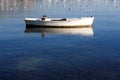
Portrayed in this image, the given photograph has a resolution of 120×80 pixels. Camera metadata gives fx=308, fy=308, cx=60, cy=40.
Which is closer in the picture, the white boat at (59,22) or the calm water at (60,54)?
the calm water at (60,54)

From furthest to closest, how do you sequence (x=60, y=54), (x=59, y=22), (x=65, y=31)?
(x=59, y=22), (x=65, y=31), (x=60, y=54)

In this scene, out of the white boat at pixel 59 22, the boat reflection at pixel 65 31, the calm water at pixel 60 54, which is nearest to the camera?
the calm water at pixel 60 54

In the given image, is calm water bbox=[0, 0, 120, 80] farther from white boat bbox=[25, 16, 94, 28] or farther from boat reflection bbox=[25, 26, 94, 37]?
white boat bbox=[25, 16, 94, 28]

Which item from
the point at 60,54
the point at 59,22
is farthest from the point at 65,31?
the point at 60,54

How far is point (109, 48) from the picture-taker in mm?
37219

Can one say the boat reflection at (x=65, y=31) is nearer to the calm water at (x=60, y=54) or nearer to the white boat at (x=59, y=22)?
the calm water at (x=60, y=54)

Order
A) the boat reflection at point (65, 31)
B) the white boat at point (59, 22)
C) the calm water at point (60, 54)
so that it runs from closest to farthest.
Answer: the calm water at point (60, 54)
the boat reflection at point (65, 31)
the white boat at point (59, 22)

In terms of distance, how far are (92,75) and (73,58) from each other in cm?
639

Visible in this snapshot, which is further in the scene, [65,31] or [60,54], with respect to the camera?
[65,31]

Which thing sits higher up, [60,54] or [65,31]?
[65,31]

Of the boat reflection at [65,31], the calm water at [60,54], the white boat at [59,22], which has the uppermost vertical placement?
the white boat at [59,22]

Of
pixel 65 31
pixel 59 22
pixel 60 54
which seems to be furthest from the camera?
pixel 59 22

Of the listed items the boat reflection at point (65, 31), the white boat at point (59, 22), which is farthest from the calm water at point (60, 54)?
the white boat at point (59, 22)

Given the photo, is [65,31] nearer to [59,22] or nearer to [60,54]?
[59,22]
